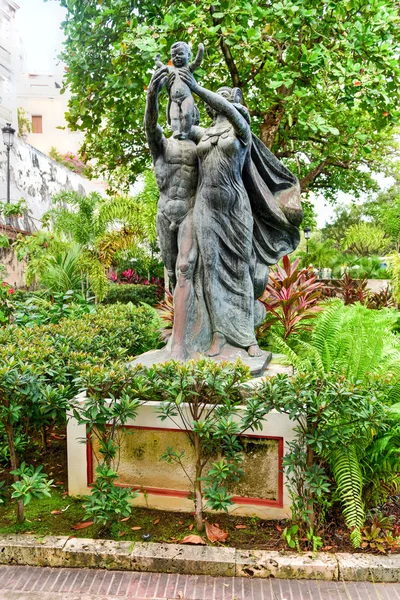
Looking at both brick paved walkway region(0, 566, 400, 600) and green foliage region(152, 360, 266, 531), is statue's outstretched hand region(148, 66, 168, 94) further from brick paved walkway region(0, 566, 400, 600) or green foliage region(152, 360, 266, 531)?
brick paved walkway region(0, 566, 400, 600)

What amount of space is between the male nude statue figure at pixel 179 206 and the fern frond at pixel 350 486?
125 centimetres

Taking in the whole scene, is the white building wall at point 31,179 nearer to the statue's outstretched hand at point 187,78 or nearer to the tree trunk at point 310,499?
the statue's outstretched hand at point 187,78

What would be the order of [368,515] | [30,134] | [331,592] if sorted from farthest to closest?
1. [30,134]
2. [368,515]
3. [331,592]

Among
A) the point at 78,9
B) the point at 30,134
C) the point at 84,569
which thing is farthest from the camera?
the point at 30,134

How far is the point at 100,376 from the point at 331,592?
1.59 metres

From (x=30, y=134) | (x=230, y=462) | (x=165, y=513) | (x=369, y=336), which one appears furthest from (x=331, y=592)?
(x=30, y=134)

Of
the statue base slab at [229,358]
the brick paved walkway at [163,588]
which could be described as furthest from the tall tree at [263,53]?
the brick paved walkway at [163,588]

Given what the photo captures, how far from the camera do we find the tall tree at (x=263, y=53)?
640 cm

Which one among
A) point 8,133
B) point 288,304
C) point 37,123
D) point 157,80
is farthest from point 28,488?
point 37,123

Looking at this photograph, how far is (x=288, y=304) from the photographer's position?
18.4 feet

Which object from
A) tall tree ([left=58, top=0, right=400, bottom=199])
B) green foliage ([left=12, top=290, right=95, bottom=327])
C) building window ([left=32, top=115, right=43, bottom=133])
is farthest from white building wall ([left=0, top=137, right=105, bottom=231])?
green foliage ([left=12, top=290, right=95, bottom=327])

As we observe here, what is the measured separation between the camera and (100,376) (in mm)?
2719

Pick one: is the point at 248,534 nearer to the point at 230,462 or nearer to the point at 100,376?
the point at 230,462

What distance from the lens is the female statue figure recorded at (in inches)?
136
